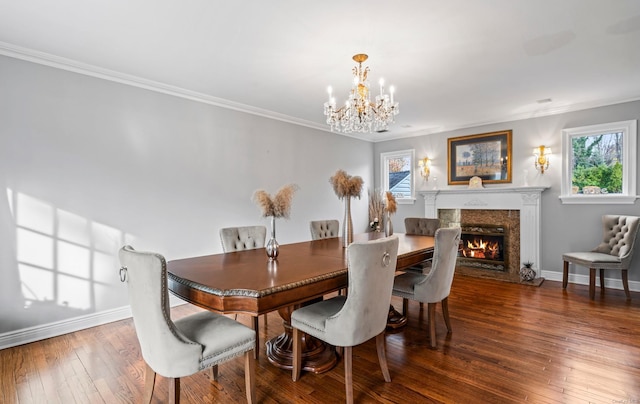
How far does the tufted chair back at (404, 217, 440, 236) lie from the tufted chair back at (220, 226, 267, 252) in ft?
6.69

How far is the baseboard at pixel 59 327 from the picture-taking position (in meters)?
2.71

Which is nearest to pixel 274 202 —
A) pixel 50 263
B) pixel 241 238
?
pixel 241 238

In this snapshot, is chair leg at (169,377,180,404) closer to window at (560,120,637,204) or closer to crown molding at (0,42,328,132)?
crown molding at (0,42,328,132)

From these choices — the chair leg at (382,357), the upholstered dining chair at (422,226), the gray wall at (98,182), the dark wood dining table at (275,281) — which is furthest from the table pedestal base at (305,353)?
the upholstered dining chair at (422,226)

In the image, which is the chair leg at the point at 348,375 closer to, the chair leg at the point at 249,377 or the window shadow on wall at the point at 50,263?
the chair leg at the point at 249,377

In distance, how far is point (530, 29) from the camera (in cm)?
240

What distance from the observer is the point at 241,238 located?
9.95 feet

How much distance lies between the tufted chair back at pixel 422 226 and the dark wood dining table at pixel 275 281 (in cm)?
119

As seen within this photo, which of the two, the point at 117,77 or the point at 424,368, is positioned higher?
the point at 117,77

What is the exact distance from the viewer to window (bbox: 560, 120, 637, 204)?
413cm

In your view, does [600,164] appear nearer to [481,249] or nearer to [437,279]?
[481,249]

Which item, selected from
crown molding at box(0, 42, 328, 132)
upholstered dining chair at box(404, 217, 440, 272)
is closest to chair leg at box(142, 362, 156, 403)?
crown molding at box(0, 42, 328, 132)

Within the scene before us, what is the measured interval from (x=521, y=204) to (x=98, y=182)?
5584mm

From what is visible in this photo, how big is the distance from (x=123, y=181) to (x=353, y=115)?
8.18 ft
